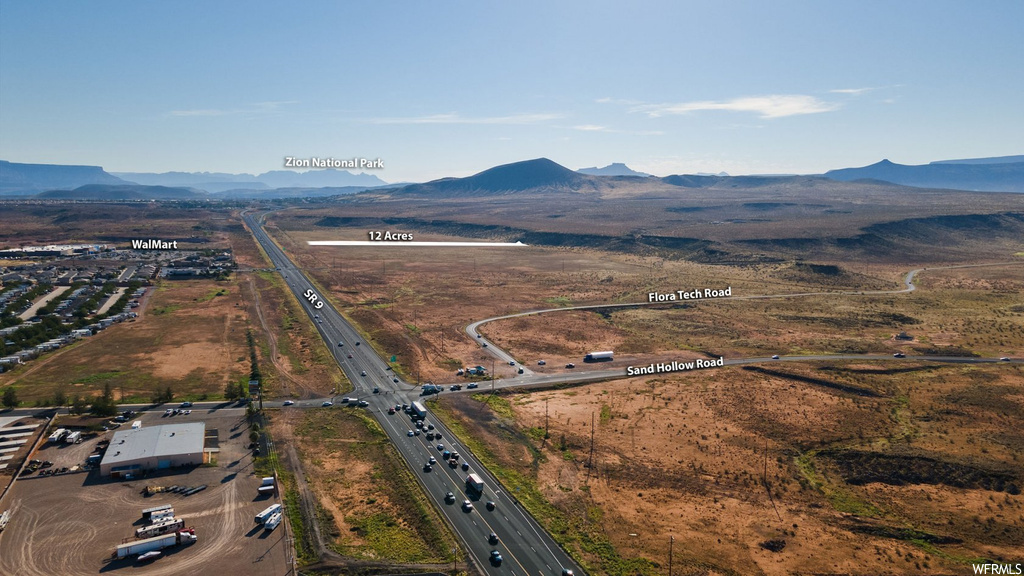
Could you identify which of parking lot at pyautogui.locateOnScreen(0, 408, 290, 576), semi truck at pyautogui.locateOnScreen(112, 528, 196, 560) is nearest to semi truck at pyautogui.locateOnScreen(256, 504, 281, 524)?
parking lot at pyautogui.locateOnScreen(0, 408, 290, 576)

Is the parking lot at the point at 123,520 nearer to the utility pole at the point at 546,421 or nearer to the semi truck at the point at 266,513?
the semi truck at the point at 266,513

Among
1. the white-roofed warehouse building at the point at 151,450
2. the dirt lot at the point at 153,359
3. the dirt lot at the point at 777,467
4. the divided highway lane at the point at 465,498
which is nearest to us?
the divided highway lane at the point at 465,498

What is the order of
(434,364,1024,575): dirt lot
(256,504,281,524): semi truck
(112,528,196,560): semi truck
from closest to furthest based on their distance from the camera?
(112,528,196,560): semi truck, (434,364,1024,575): dirt lot, (256,504,281,524): semi truck

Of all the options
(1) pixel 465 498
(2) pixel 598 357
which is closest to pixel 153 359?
(1) pixel 465 498

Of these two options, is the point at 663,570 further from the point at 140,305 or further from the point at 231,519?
the point at 140,305

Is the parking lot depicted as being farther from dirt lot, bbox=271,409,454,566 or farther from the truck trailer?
dirt lot, bbox=271,409,454,566

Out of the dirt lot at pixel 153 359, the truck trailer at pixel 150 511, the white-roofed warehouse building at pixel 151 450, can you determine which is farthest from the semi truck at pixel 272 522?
the dirt lot at pixel 153 359

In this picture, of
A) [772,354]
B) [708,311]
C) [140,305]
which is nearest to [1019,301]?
[708,311]
